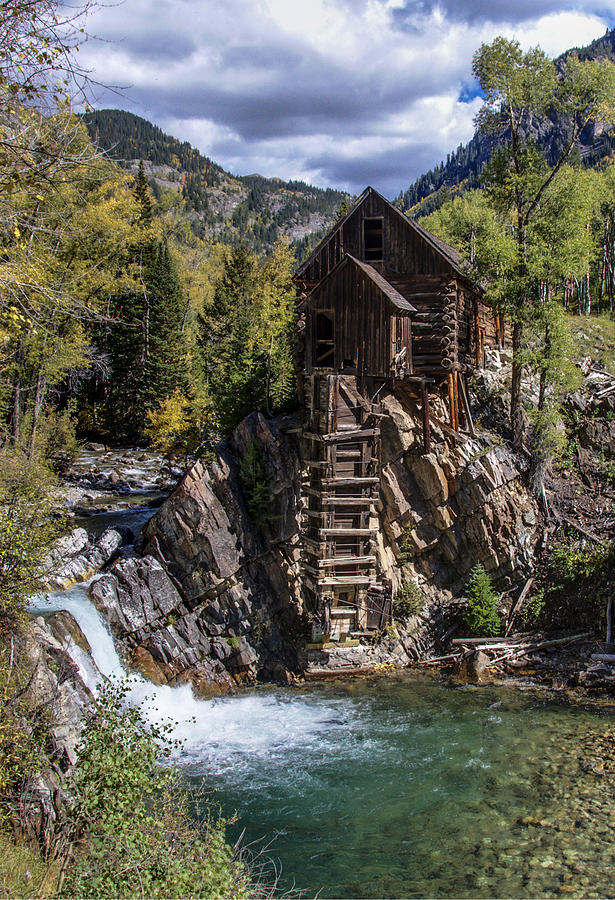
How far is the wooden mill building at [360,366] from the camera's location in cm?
2170

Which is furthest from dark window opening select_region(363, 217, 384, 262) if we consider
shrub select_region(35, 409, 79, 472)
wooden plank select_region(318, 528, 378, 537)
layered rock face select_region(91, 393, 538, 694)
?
shrub select_region(35, 409, 79, 472)

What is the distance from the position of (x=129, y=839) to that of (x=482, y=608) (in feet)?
51.7

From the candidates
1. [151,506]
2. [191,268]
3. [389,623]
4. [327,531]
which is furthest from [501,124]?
[191,268]

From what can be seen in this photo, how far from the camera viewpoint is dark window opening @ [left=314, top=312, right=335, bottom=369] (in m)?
25.1

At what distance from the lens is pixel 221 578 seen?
2164 cm

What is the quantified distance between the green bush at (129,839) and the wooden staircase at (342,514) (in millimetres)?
11471

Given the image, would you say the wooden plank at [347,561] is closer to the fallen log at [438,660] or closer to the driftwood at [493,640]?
the fallen log at [438,660]

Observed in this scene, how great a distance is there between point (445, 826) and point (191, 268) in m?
66.5

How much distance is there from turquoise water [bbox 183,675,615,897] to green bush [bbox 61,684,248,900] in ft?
11.4

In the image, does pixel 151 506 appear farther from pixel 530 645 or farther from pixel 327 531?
pixel 530 645

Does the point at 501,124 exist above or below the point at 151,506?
above

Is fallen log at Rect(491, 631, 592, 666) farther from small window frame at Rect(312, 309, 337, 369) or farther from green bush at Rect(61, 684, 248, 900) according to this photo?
green bush at Rect(61, 684, 248, 900)

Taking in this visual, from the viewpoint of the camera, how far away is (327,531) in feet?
70.4

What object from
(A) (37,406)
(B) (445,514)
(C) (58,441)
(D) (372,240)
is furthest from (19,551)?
(C) (58,441)
